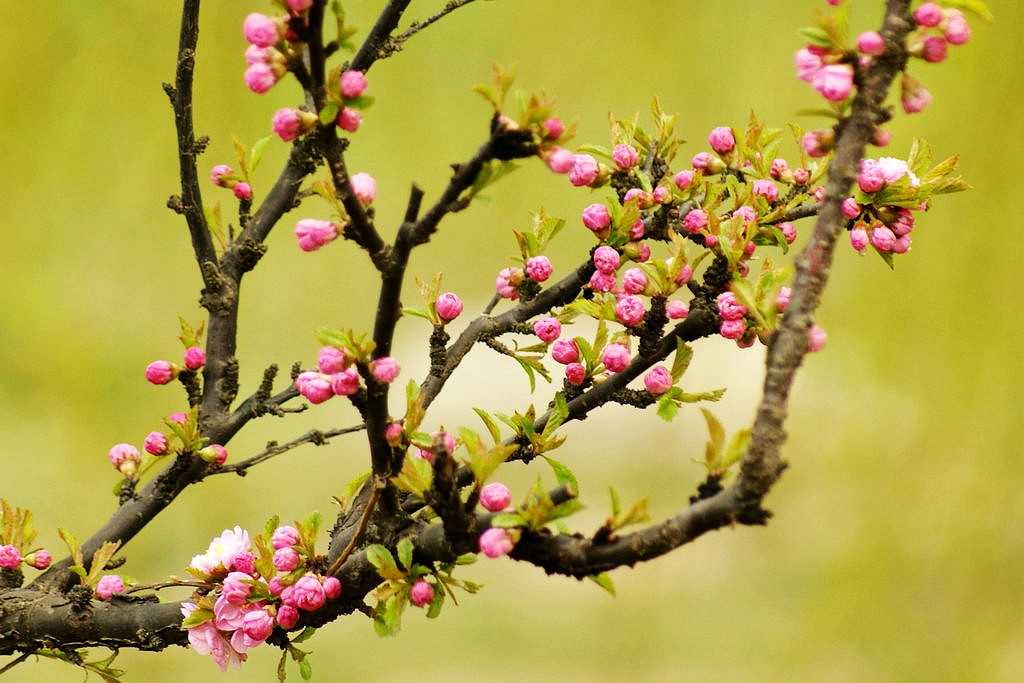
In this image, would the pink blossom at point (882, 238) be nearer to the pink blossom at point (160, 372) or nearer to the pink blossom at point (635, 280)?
the pink blossom at point (635, 280)

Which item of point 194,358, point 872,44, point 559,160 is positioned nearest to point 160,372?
point 194,358

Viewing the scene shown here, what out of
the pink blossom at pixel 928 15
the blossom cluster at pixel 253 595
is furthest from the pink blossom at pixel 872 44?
the blossom cluster at pixel 253 595

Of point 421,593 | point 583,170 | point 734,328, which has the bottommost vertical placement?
point 421,593

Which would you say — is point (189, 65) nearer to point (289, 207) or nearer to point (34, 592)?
point (289, 207)

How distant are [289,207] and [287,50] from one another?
0.92 feet

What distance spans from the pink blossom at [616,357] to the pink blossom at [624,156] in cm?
12

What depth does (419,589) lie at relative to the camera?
48 cm

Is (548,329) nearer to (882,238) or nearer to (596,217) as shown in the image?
(596,217)

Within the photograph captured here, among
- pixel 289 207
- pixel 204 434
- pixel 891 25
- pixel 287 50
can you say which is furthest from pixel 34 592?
pixel 891 25

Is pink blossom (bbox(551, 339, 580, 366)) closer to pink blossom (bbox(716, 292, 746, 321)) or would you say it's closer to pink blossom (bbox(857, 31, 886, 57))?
pink blossom (bbox(716, 292, 746, 321))

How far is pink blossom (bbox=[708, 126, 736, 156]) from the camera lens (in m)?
0.63

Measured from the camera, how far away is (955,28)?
0.43 m

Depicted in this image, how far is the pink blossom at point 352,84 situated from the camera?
0.42 m

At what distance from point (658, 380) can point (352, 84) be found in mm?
230
